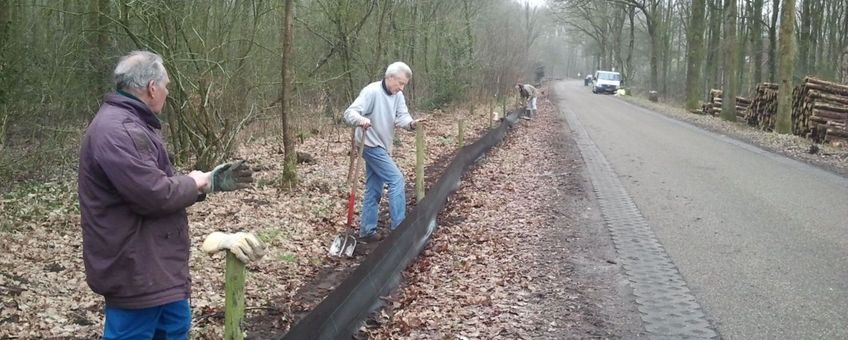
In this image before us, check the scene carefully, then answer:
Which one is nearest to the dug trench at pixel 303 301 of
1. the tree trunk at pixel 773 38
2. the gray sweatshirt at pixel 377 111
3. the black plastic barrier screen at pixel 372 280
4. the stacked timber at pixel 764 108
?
the black plastic barrier screen at pixel 372 280

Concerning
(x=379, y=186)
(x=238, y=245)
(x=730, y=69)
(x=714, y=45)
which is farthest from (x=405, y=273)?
(x=714, y=45)

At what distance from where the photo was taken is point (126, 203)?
291 centimetres

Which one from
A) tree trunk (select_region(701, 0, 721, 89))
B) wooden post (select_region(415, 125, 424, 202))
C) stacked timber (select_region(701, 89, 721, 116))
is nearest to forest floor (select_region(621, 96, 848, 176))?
stacked timber (select_region(701, 89, 721, 116))

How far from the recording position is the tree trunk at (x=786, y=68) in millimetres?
18703

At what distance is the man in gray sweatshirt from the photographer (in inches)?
271

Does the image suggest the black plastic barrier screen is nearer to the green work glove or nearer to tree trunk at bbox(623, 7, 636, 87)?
the green work glove

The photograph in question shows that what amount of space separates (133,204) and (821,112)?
19533mm

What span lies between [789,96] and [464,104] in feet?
37.3

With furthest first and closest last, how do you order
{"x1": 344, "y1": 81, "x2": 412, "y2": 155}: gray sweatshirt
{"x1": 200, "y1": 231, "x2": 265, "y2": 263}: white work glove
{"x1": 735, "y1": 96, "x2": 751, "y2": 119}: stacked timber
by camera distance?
{"x1": 735, "y1": 96, "x2": 751, "y2": 119}: stacked timber → {"x1": 344, "y1": 81, "x2": 412, "y2": 155}: gray sweatshirt → {"x1": 200, "y1": 231, "x2": 265, "y2": 263}: white work glove

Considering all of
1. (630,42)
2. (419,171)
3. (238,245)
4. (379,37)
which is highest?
(630,42)

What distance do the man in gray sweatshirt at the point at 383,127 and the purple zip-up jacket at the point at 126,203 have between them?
3.79 metres

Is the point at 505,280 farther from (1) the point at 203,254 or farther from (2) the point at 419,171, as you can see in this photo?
(1) the point at 203,254

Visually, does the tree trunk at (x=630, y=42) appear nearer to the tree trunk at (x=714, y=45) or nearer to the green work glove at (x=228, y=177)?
the tree trunk at (x=714, y=45)

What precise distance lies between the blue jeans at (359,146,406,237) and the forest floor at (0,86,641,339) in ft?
1.79
